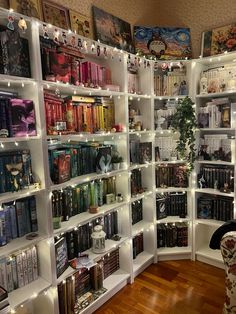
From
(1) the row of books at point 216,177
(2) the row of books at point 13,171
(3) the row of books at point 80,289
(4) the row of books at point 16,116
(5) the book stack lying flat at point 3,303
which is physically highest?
(4) the row of books at point 16,116

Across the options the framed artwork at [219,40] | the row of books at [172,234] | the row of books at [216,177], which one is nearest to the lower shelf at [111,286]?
the row of books at [172,234]

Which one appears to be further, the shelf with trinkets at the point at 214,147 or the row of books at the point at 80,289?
the shelf with trinkets at the point at 214,147

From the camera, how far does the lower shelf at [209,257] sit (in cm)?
266

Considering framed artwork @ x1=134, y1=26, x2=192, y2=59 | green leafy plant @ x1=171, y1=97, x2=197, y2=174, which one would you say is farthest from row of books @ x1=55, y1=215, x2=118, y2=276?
framed artwork @ x1=134, y1=26, x2=192, y2=59

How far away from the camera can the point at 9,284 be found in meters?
1.66

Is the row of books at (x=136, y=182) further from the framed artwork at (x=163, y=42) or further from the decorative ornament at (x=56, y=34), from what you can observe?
Answer: the decorative ornament at (x=56, y=34)

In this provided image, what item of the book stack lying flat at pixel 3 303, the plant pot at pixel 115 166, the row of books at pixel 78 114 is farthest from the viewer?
the plant pot at pixel 115 166

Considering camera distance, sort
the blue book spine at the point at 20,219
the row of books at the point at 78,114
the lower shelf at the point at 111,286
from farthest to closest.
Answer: the lower shelf at the point at 111,286 → the row of books at the point at 78,114 → the blue book spine at the point at 20,219

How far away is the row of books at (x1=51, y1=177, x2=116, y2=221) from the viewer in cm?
194

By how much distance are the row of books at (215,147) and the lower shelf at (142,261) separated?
119 centimetres

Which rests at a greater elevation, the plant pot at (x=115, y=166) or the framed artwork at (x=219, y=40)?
the framed artwork at (x=219, y=40)

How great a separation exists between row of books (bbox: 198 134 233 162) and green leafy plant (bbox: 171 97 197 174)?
14 cm

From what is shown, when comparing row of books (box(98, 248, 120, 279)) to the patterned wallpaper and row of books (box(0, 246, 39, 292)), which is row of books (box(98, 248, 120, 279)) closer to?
row of books (box(0, 246, 39, 292))

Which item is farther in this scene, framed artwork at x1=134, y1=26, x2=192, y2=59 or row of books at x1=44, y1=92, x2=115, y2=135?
framed artwork at x1=134, y1=26, x2=192, y2=59
